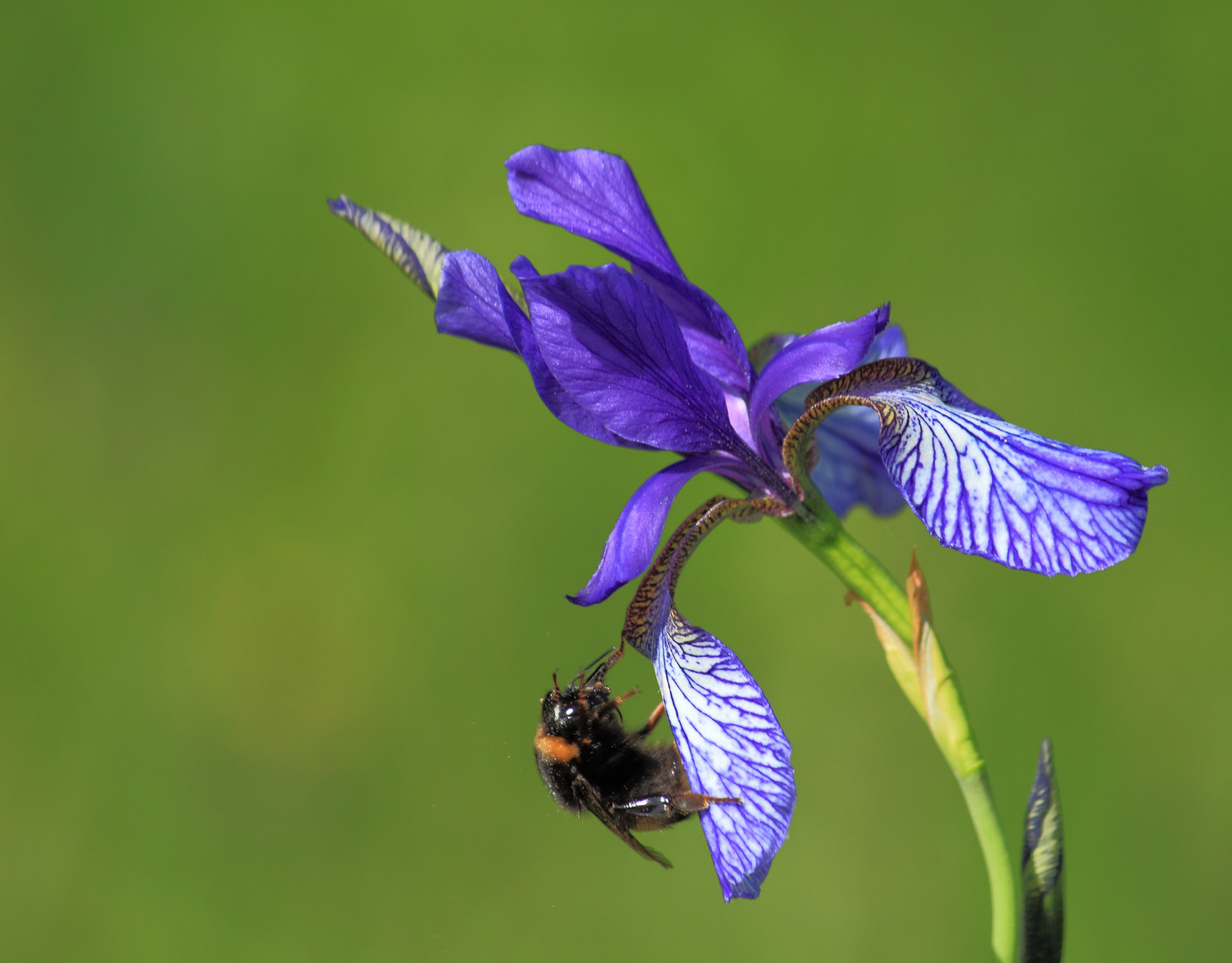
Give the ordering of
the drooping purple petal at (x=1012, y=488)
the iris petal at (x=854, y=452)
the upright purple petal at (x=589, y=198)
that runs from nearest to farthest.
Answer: the drooping purple petal at (x=1012, y=488)
the upright purple petal at (x=589, y=198)
the iris petal at (x=854, y=452)

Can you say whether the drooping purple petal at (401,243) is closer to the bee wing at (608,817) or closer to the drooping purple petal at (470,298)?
the drooping purple petal at (470,298)

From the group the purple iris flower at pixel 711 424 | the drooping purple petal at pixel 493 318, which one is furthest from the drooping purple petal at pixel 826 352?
the drooping purple petal at pixel 493 318

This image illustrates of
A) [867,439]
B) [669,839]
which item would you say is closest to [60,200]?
[669,839]

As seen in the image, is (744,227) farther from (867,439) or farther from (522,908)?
(867,439)

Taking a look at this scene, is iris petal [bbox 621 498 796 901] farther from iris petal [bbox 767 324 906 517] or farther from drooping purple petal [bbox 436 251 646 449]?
iris petal [bbox 767 324 906 517]

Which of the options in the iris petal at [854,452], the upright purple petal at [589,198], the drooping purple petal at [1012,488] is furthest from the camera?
the iris petal at [854,452]

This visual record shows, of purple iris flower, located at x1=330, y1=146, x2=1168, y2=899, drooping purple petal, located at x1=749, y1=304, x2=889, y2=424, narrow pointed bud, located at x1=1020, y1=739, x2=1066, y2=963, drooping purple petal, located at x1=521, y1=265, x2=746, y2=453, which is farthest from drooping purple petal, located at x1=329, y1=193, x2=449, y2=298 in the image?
narrow pointed bud, located at x1=1020, y1=739, x2=1066, y2=963
